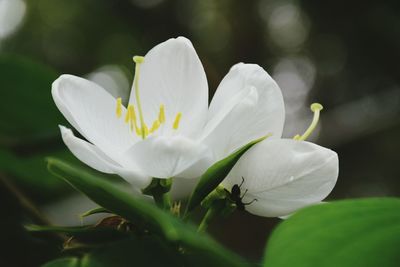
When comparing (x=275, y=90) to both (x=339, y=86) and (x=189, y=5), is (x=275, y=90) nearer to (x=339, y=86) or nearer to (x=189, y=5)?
(x=189, y=5)

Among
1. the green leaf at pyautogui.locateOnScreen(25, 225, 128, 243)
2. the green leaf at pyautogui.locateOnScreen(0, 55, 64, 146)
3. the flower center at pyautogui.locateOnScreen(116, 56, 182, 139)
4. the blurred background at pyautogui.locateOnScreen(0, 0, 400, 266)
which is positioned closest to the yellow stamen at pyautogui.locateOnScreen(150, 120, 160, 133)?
the flower center at pyautogui.locateOnScreen(116, 56, 182, 139)

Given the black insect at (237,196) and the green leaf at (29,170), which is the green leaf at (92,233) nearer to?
the black insect at (237,196)

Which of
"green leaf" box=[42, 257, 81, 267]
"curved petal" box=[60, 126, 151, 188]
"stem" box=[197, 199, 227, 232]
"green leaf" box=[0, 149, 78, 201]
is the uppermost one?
"curved petal" box=[60, 126, 151, 188]

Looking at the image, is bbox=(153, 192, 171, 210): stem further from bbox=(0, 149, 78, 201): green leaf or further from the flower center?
bbox=(0, 149, 78, 201): green leaf

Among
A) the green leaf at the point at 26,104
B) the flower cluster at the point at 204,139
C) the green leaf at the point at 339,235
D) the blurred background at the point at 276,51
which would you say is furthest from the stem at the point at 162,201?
the blurred background at the point at 276,51

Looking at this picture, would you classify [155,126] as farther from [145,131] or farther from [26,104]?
[26,104]

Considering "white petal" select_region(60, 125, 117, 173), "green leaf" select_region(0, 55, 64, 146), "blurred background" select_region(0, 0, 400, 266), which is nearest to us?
"white petal" select_region(60, 125, 117, 173)

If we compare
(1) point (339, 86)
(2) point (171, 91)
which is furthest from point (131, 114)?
(1) point (339, 86)

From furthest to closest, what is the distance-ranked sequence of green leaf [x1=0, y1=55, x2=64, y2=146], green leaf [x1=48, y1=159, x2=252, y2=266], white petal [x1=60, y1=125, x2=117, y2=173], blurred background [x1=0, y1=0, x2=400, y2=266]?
1. blurred background [x1=0, y1=0, x2=400, y2=266]
2. green leaf [x1=0, y1=55, x2=64, y2=146]
3. white petal [x1=60, y1=125, x2=117, y2=173]
4. green leaf [x1=48, y1=159, x2=252, y2=266]
